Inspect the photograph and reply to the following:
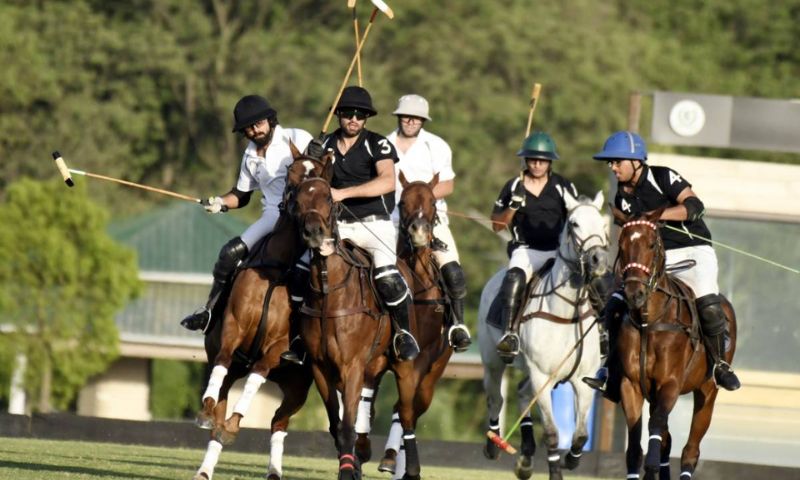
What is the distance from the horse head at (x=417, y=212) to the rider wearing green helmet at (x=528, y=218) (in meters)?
1.57

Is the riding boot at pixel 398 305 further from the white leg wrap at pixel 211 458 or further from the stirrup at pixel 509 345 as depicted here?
the stirrup at pixel 509 345

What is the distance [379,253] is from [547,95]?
31.2 meters

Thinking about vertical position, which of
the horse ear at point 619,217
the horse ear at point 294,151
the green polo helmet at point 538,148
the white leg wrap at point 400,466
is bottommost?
the white leg wrap at point 400,466

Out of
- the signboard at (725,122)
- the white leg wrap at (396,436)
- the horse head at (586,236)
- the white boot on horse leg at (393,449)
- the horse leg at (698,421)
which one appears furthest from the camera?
the signboard at (725,122)

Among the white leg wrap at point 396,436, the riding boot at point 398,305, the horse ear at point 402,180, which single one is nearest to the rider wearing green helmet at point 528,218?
the horse ear at point 402,180

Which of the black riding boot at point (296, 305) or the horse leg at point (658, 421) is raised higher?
the black riding boot at point (296, 305)

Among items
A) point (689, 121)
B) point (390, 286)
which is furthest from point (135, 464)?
point (689, 121)

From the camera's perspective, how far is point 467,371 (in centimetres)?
3462

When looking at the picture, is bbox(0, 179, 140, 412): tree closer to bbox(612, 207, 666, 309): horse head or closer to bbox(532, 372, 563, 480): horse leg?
bbox(532, 372, 563, 480): horse leg

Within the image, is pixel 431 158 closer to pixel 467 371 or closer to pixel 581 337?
pixel 581 337

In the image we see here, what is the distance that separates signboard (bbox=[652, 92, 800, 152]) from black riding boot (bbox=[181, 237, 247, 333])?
33.6ft

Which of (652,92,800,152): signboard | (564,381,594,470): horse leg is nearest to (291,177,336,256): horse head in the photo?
(564,381,594,470): horse leg

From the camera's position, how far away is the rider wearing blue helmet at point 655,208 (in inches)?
550

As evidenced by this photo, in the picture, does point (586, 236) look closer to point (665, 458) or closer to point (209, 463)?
point (665, 458)
